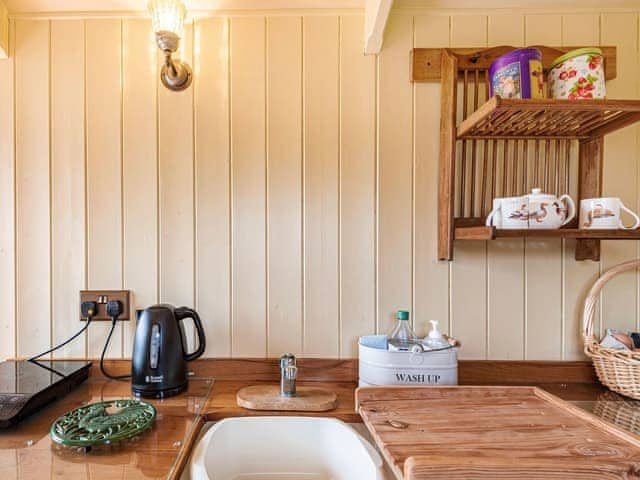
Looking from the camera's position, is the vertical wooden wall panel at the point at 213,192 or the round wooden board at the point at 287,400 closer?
the round wooden board at the point at 287,400

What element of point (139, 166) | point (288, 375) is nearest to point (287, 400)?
point (288, 375)

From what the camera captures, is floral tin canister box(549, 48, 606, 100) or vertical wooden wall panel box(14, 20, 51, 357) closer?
floral tin canister box(549, 48, 606, 100)

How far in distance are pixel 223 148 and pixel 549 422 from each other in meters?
1.07

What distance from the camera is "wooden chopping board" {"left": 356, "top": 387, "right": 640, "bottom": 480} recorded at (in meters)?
0.55

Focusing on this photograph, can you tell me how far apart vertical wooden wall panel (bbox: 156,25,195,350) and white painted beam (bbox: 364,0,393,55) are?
1.75ft

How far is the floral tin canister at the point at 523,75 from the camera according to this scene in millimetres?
892

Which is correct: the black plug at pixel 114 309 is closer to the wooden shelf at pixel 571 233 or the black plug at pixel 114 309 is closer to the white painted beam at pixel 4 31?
the white painted beam at pixel 4 31

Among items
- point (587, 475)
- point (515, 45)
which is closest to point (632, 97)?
point (515, 45)

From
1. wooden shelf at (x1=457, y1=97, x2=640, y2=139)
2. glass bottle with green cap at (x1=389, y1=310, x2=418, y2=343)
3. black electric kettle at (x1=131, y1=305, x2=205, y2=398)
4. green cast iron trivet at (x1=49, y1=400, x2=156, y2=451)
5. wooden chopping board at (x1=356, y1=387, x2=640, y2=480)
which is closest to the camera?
wooden chopping board at (x1=356, y1=387, x2=640, y2=480)

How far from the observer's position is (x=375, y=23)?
99 centimetres

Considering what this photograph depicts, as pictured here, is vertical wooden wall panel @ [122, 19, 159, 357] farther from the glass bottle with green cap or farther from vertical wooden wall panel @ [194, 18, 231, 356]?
the glass bottle with green cap

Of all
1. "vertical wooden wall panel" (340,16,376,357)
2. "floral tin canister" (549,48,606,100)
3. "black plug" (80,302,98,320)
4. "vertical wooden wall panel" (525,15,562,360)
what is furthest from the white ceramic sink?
"floral tin canister" (549,48,606,100)

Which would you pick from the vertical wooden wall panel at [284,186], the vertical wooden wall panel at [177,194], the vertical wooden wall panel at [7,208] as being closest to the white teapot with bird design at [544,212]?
the vertical wooden wall panel at [284,186]

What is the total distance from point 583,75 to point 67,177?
146 cm
